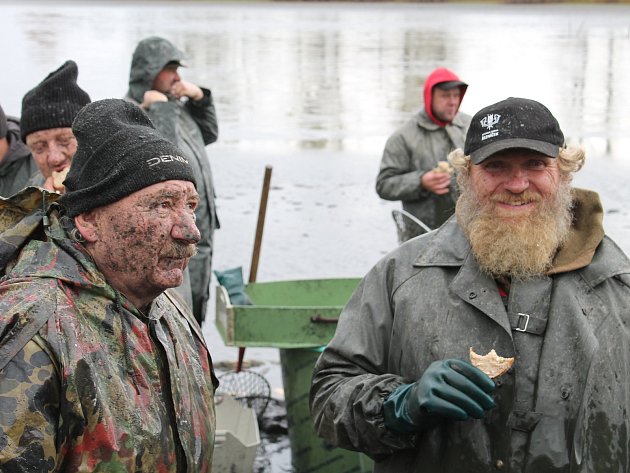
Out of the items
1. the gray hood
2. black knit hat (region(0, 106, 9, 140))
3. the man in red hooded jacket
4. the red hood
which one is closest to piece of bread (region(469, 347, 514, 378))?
black knit hat (region(0, 106, 9, 140))

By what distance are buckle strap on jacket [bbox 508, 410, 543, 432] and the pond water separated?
2.72m

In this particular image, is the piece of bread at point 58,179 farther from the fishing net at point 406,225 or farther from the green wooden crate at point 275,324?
the fishing net at point 406,225

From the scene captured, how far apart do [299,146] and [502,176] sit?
36.9ft

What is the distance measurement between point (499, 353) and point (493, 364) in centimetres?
8

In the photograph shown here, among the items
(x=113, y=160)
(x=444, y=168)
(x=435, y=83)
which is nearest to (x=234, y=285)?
(x=444, y=168)

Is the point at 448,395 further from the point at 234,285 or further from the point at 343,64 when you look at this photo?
the point at 343,64

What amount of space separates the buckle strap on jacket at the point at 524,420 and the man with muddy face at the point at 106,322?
850mm

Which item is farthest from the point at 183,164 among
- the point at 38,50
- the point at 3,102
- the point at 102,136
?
the point at 38,50

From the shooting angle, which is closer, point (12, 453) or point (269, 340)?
point (12, 453)

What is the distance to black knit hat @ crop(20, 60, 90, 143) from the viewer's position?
14.8 feet

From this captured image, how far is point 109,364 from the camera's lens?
2.45 meters

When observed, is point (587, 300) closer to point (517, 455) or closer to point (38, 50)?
point (517, 455)

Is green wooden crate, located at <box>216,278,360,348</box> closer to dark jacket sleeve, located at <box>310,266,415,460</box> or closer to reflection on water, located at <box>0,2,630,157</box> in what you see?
dark jacket sleeve, located at <box>310,266,415,460</box>

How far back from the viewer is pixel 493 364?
116 inches
